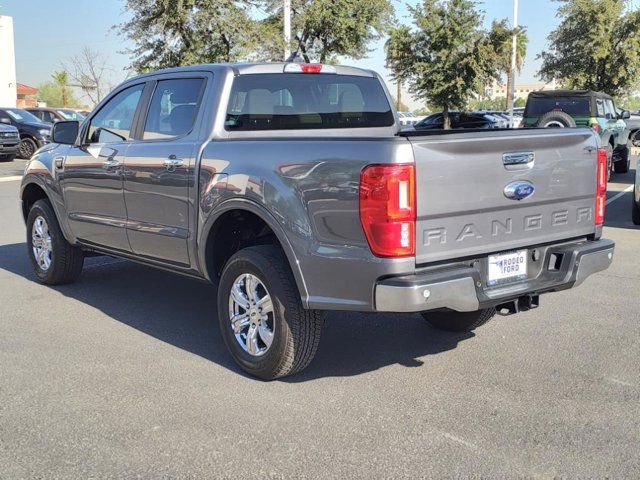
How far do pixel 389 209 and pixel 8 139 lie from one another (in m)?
22.3

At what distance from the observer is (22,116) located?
83.5 ft

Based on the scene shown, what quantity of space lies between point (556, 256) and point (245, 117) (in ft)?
7.45

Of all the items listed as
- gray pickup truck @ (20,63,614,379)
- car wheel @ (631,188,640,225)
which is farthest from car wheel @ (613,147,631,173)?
gray pickup truck @ (20,63,614,379)

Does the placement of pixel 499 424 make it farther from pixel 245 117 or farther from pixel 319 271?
pixel 245 117

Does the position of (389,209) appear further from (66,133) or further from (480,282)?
(66,133)

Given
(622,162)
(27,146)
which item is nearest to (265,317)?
(622,162)

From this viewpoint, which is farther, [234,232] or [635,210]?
[635,210]

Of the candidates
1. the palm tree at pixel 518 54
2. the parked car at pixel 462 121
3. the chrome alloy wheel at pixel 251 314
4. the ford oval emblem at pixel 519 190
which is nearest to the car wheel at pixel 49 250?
the chrome alloy wheel at pixel 251 314

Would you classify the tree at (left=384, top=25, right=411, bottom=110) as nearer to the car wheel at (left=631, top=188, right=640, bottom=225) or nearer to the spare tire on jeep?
the spare tire on jeep

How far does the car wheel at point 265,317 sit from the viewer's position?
165 inches

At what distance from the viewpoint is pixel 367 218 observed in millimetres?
3711

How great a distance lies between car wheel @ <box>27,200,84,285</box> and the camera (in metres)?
6.68

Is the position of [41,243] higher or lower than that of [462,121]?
lower

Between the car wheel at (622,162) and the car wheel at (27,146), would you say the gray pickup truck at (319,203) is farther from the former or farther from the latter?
the car wheel at (27,146)
